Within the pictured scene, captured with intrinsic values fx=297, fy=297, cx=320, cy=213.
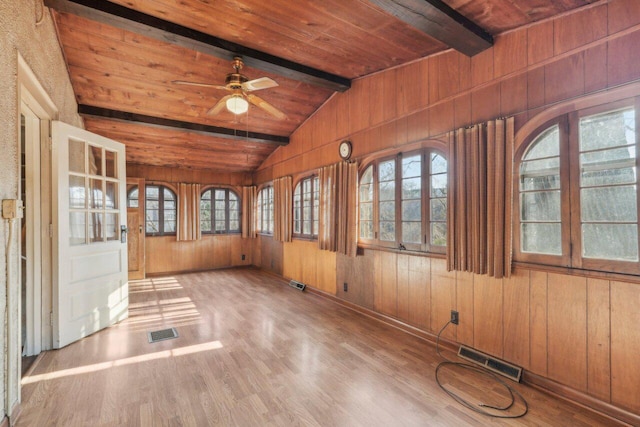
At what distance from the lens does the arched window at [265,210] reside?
6830 millimetres

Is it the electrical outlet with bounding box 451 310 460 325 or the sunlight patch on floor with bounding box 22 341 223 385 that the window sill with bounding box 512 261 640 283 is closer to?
the electrical outlet with bounding box 451 310 460 325

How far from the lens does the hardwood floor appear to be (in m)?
1.95

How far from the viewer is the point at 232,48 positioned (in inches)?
122

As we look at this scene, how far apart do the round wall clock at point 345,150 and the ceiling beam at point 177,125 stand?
6.04 ft

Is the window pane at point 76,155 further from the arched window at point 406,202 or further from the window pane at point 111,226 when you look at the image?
the arched window at point 406,202

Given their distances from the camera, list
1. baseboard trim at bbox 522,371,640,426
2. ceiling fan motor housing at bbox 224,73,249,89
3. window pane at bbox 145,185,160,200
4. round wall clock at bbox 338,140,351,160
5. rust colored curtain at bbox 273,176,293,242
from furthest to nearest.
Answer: window pane at bbox 145,185,160,200 → rust colored curtain at bbox 273,176,293,242 → round wall clock at bbox 338,140,351,160 → ceiling fan motor housing at bbox 224,73,249,89 → baseboard trim at bbox 522,371,640,426

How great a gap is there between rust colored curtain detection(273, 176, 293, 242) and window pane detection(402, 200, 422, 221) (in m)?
2.77

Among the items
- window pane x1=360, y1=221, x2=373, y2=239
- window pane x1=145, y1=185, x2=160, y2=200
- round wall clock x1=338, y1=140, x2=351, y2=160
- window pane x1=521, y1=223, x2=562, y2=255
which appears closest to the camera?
window pane x1=521, y1=223, x2=562, y2=255

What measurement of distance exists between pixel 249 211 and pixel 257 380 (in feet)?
18.0

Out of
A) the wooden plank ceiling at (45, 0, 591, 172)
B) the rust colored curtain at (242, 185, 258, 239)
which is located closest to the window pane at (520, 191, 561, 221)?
the wooden plank ceiling at (45, 0, 591, 172)

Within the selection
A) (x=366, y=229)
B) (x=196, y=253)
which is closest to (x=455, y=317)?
(x=366, y=229)

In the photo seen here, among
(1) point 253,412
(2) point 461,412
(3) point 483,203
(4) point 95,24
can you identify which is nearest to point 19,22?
(4) point 95,24

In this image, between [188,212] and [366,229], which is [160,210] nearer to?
[188,212]

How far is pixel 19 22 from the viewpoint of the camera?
1945 mm
